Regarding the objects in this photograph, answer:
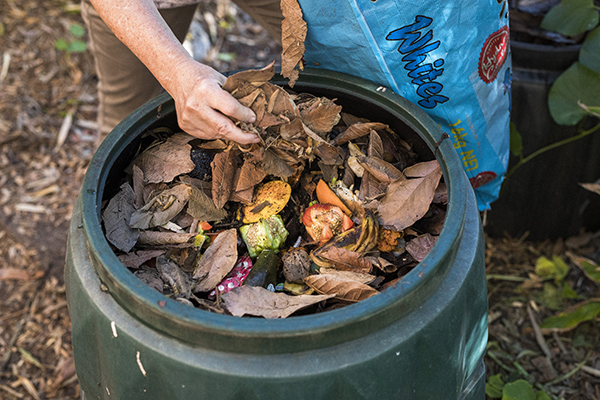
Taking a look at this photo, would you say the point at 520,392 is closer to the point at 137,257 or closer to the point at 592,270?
the point at 592,270

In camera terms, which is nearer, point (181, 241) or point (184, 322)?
point (184, 322)

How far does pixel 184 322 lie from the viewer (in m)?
0.73

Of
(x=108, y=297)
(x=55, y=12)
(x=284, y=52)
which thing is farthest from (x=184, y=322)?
(x=55, y=12)

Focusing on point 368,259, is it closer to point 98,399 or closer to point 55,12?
point 98,399

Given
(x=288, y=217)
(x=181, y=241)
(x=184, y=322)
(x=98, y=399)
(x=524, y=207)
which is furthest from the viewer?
(x=524, y=207)

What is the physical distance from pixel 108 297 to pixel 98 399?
241 mm

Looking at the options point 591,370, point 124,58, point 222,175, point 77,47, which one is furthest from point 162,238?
point 77,47

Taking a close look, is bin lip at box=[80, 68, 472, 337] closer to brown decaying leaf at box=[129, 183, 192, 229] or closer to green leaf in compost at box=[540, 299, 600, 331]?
brown decaying leaf at box=[129, 183, 192, 229]

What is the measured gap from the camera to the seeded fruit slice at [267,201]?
1.12 meters

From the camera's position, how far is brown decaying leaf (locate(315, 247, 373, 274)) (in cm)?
99

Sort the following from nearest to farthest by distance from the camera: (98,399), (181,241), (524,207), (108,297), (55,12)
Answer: (108,297), (98,399), (181,241), (524,207), (55,12)

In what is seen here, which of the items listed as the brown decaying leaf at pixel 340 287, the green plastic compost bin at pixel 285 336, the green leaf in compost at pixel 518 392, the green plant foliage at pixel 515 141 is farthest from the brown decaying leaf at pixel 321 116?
the green leaf in compost at pixel 518 392

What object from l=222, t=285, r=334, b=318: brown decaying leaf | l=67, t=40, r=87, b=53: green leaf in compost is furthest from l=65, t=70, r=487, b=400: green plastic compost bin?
l=67, t=40, r=87, b=53: green leaf in compost

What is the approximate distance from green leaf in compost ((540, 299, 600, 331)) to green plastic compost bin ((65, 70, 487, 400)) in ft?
2.43
